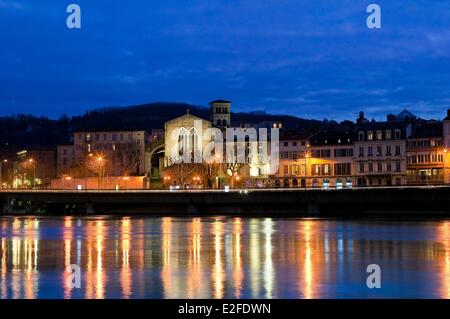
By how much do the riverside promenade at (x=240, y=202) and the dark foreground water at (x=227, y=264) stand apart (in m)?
35.4

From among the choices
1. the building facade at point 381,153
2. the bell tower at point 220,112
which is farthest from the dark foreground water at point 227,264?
the bell tower at point 220,112

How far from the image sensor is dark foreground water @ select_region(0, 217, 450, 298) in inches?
1259

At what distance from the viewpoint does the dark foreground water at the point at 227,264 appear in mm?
31969

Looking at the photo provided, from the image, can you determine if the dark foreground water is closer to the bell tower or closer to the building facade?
the building facade

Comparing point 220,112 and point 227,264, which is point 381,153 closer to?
point 220,112

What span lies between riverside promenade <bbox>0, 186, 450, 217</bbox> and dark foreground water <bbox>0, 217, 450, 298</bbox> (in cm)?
3538

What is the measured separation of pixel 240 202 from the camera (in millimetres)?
111000

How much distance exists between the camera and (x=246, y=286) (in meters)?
33.0

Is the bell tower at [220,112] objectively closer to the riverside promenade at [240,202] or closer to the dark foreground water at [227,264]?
the riverside promenade at [240,202]

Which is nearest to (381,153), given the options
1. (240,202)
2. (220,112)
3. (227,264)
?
(240,202)
